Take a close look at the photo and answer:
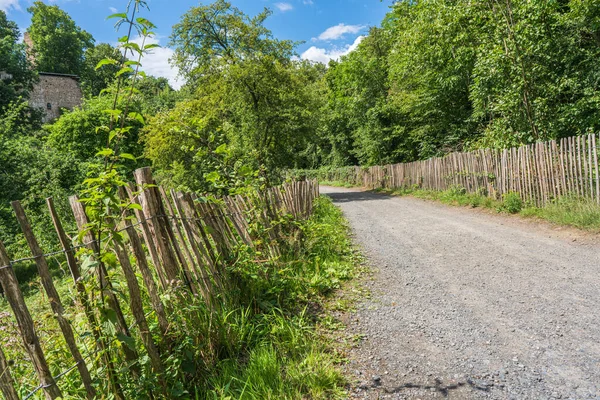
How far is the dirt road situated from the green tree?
54.3 metres

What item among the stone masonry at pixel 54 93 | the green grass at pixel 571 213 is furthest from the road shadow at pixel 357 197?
the stone masonry at pixel 54 93

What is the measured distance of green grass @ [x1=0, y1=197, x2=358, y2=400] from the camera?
2.10 meters

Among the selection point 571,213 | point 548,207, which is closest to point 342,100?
point 548,207

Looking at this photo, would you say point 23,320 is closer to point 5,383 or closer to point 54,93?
point 5,383

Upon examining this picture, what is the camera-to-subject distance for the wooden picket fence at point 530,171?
281 inches

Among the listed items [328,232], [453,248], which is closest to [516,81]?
[453,248]

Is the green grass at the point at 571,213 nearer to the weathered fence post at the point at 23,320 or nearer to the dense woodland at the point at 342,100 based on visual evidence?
the dense woodland at the point at 342,100

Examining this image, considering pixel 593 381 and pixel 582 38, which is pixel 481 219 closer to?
pixel 593 381

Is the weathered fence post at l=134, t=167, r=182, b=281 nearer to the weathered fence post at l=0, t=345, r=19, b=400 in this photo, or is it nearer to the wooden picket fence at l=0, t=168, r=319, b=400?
the wooden picket fence at l=0, t=168, r=319, b=400

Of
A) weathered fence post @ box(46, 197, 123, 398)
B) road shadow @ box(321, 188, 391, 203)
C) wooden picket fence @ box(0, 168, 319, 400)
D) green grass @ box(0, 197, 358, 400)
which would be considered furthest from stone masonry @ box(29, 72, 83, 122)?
weathered fence post @ box(46, 197, 123, 398)

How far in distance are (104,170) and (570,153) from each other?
30.0ft

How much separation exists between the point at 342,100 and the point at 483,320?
32062mm

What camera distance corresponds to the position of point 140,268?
87.4 inches

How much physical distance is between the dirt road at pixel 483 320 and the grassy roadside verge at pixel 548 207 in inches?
20.3
